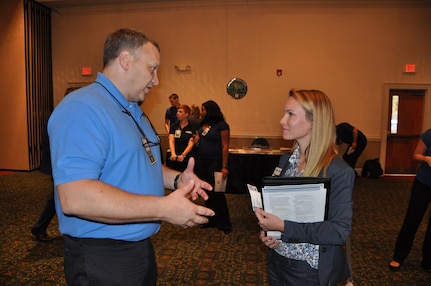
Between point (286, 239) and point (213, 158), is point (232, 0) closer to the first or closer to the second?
point (213, 158)

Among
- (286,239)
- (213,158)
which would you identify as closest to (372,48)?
(213,158)

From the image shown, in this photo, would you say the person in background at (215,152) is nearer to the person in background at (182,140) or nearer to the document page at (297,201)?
the person in background at (182,140)

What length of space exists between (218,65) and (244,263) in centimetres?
650

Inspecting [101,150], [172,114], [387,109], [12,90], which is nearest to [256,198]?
[101,150]

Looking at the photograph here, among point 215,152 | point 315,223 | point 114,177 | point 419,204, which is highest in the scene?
point 114,177

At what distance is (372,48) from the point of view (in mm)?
8914

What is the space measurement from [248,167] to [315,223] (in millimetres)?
4128

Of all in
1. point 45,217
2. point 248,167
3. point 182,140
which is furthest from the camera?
point 248,167

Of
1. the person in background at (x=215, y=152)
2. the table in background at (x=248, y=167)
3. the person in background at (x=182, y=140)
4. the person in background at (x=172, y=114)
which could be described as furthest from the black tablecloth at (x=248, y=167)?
the person in background at (x=172, y=114)

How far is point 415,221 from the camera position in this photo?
3.53 metres

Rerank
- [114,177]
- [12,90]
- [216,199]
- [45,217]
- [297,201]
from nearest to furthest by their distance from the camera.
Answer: [114,177] → [297,201] → [45,217] → [216,199] → [12,90]

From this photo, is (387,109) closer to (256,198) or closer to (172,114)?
(172,114)

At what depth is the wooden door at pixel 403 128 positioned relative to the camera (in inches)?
362

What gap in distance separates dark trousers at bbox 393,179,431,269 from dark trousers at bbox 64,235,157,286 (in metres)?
3.02
